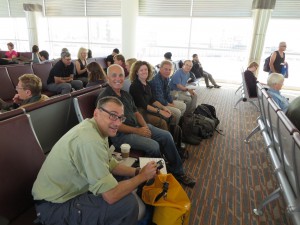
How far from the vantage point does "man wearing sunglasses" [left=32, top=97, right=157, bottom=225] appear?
123 cm

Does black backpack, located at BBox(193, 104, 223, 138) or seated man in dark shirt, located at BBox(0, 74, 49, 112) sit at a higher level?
seated man in dark shirt, located at BBox(0, 74, 49, 112)

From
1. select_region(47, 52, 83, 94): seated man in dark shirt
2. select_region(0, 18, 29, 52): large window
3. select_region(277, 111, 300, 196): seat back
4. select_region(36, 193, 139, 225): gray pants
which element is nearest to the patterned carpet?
select_region(277, 111, 300, 196): seat back

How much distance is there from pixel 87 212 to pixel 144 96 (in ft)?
5.93

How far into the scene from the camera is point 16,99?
2.36m

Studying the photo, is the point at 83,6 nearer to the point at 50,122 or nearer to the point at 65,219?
the point at 50,122

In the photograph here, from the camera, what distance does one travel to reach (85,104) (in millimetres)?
2148

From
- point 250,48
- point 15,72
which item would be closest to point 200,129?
point 15,72

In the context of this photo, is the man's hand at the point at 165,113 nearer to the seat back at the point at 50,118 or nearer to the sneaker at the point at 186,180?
the sneaker at the point at 186,180

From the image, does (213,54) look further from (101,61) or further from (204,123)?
(204,123)

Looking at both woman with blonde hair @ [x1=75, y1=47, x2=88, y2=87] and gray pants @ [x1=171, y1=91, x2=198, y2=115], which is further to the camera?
woman with blonde hair @ [x1=75, y1=47, x2=88, y2=87]

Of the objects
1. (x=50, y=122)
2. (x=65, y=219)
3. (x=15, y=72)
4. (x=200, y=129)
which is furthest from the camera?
(x=15, y=72)

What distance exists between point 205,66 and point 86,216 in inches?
315

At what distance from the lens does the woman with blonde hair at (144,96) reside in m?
2.85

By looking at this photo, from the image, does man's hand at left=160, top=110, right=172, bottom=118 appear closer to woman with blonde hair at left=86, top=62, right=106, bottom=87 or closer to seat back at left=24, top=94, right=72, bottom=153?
woman with blonde hair at left=86, top=62, right=106, bottom=87
